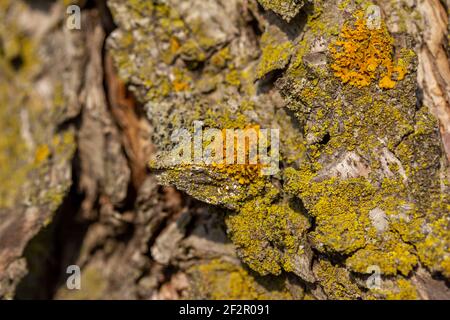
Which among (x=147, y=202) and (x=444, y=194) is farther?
(x=147, y=202)

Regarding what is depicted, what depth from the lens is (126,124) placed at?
4.45m

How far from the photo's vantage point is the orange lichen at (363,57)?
3066 millimetres

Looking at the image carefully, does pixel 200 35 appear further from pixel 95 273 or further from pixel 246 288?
pixel 95 273

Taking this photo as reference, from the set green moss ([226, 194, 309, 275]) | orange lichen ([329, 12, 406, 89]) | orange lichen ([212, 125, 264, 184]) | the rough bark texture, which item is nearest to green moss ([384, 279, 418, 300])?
the rough bark texture

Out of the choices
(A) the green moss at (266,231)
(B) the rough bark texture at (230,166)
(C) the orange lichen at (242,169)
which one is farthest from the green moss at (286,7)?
(A) the green moss at (266,231)

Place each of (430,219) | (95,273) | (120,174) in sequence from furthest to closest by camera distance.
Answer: (95,273) < (120,174) < (430,219)

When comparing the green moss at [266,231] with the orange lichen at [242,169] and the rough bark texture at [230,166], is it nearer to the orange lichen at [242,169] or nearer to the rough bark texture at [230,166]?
the rough bark texture at [230,166]

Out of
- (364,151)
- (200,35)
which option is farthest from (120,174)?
(364,151)

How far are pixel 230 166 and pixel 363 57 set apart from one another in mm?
1171

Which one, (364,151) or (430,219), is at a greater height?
(364,151)

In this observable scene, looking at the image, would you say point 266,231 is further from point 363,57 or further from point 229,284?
point 363,57

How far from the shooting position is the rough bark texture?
308 centimetres
